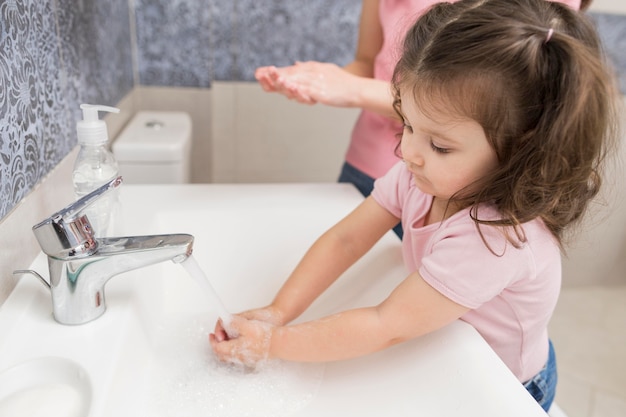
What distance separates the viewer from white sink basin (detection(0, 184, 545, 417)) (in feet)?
1.73

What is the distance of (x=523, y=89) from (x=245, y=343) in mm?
418

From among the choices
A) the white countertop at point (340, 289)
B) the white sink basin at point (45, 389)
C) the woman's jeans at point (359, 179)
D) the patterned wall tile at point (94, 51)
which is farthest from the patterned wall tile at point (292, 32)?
the white sink basin at point (45, 389)

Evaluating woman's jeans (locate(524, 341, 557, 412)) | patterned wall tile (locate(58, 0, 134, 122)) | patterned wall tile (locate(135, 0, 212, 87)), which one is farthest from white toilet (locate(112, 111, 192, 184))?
woman's jeans (locate(524, 341, 557, 412))

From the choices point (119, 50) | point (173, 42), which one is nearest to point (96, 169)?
point (119, 50)

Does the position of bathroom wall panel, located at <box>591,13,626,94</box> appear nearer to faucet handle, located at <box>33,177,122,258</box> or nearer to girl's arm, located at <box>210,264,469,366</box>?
girl's arm, located at <box>210,264,469,366</box>

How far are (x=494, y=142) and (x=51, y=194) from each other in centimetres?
56

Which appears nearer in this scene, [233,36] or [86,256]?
[86,256]

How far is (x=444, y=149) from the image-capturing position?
0.58 meters

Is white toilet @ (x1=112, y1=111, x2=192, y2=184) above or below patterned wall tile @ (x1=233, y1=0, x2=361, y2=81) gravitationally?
below

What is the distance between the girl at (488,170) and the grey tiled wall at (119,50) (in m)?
0.35

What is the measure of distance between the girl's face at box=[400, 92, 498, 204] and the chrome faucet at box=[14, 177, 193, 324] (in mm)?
267

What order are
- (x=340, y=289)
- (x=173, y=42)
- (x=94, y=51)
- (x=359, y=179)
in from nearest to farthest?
(x=340, y=289) → (x=94, y=51) → (x=359, y=179) → (x=173, y=42)

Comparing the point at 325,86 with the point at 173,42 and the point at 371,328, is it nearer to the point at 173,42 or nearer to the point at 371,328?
the point at 371,328

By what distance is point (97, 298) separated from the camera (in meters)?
0.59
